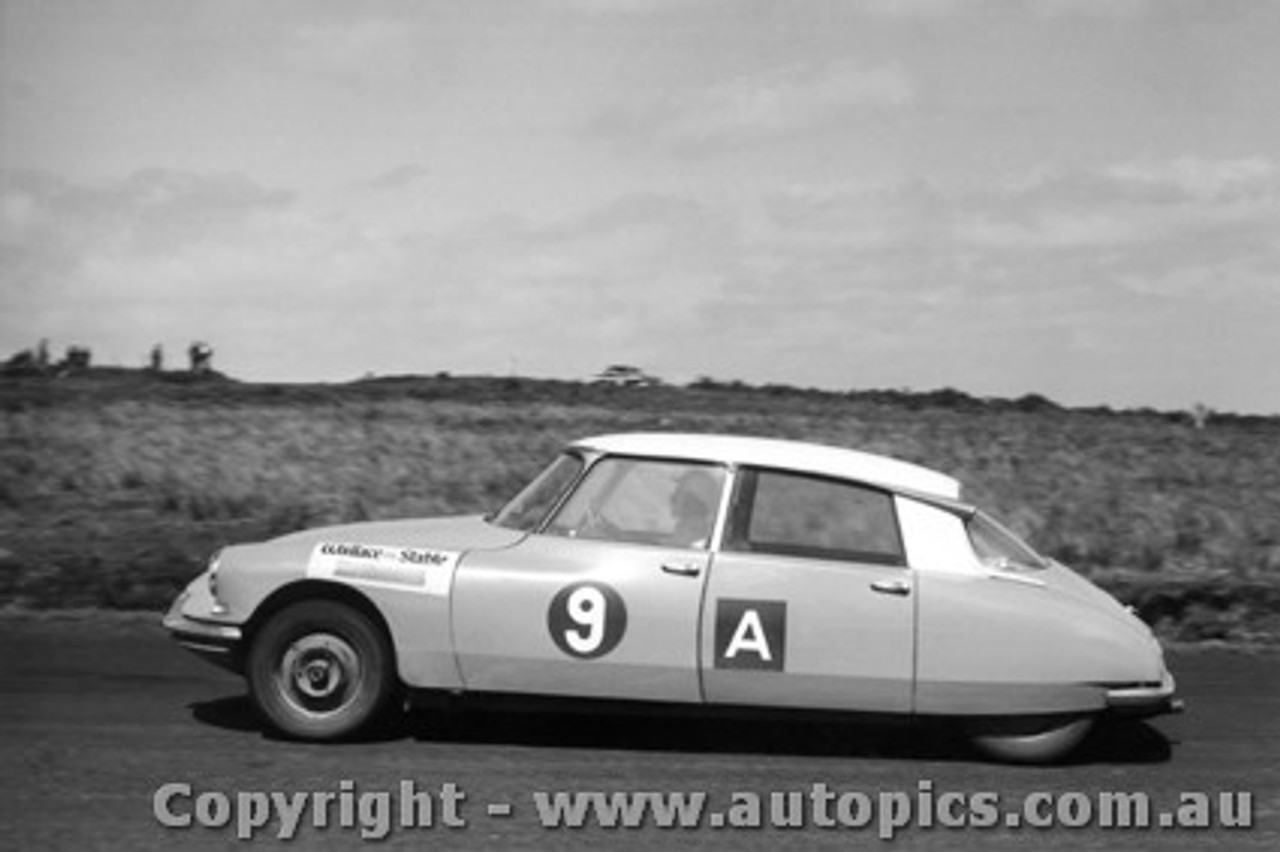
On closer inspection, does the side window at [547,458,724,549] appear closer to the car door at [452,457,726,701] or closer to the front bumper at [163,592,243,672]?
the car door at [452,457,726,701]

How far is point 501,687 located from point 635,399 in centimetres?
4046

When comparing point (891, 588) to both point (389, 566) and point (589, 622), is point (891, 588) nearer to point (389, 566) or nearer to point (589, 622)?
point (589, 622)

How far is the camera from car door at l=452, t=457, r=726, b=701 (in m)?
8.84

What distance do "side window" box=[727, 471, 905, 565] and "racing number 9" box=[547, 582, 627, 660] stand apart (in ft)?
2.09

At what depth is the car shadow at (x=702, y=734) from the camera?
30.2ft

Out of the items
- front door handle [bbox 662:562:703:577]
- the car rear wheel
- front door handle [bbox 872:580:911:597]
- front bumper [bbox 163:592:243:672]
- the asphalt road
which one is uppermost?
front door handle [bbox 662:562:703:577]

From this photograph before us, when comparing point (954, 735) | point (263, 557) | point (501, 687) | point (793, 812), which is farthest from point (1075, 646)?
point (263, 557)

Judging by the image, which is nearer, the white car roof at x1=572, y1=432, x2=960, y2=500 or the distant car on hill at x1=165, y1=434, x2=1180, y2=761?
the distant car on hill at x1=165, y1=434, x2=1180, y2=761

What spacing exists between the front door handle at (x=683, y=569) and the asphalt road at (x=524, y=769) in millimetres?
870

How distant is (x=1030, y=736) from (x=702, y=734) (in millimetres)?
1609

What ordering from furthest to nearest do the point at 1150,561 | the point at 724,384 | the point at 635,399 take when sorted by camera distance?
1. the point at 724,384
2. the point at 635,399
3. the point at 1150,561

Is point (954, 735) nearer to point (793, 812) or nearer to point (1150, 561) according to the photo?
point (793, 812)

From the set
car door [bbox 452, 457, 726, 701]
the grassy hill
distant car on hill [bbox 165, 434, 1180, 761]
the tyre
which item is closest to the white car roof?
distant car on hill [bbox 165, 434, 1180, 761]

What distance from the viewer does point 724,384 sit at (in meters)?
55.5
